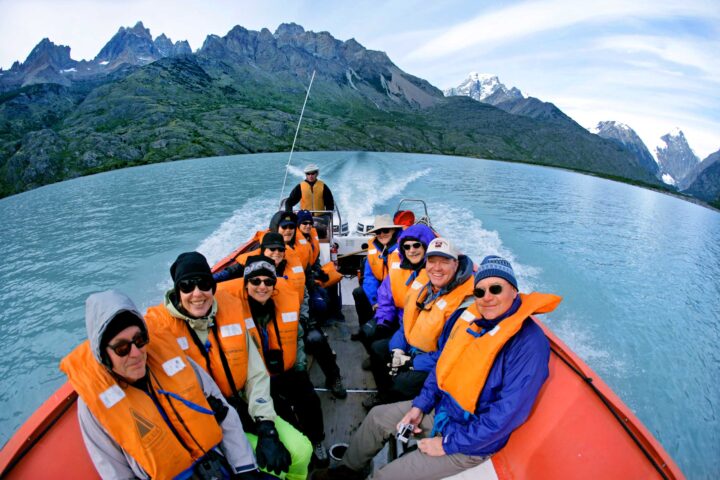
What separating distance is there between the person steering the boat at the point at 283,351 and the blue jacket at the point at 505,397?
111cm

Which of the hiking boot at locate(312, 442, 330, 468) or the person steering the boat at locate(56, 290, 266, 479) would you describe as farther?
the hiking boot at locate(312, 442, 330, 468)

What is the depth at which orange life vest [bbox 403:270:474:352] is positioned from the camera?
8.52 ft

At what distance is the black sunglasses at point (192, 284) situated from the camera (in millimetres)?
1979

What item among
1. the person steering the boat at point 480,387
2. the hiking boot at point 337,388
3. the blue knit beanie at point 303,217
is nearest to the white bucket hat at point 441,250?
the person steering the boat at point 480,387

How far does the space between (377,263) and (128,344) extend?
2.92 meters

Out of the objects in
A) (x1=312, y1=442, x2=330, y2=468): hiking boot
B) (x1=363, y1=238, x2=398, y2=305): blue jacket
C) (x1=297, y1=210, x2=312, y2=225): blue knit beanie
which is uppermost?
(x1=297, y1=210, x2=312, y2=225): blue knit beanie

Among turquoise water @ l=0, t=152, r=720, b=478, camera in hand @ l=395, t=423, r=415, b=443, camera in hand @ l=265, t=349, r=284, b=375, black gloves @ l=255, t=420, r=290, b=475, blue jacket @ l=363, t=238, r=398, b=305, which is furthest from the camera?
turquoise water @ l=0, t=152, r=720, b=478

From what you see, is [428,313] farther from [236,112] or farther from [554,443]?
[236,112]

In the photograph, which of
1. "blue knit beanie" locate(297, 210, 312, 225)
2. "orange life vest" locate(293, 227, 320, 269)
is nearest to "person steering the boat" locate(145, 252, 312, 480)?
"orange life vest" locate(293, 227, 320, 269)

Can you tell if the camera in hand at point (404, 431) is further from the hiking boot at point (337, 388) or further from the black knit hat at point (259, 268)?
the black knit hat at point (259, 268)

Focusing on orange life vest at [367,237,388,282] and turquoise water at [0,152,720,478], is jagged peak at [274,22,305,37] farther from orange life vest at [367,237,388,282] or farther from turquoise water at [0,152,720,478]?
orange life vest at [367,237,388,282]

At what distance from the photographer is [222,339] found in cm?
213

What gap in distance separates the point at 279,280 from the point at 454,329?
151 centimetres

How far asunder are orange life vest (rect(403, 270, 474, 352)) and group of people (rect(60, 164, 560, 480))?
0.01 m
